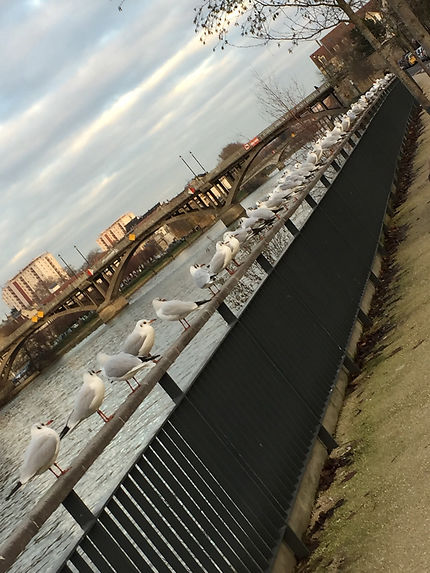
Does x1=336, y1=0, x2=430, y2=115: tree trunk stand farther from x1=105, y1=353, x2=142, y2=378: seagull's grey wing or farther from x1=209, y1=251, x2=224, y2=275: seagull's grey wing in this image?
x1=105, y1=353, x2=142, y2=378: seagull's grey wing

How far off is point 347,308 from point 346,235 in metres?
1.61

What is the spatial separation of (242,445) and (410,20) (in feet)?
27.4

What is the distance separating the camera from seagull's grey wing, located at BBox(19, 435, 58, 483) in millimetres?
4312

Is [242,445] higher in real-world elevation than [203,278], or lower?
lower

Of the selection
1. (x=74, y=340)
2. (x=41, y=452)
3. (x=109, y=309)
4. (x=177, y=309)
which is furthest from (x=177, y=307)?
(x=74, y=340)

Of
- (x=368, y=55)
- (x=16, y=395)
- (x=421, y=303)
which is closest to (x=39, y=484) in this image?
(x=421, y=303)

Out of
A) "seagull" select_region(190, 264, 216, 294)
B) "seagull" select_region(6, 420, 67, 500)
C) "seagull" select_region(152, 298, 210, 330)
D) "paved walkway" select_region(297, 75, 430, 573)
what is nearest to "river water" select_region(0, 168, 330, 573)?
"seagull" select_region(190, 264, 216, 294)

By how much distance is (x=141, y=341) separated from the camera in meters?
5.82

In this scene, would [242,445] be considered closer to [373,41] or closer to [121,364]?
[121,364]

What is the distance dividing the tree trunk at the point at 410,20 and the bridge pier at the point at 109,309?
5801 centimetres

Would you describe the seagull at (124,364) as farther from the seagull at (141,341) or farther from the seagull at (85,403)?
the seagull at (141,341)

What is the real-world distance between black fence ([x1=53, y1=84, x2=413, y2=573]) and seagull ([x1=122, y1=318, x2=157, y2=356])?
1032 mm

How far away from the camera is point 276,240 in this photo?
1486cm

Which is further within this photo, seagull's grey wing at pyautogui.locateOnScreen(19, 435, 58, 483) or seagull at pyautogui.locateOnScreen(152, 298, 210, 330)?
seagull at pyautogui.locateOnScreen(152, 298, 210, 330)
